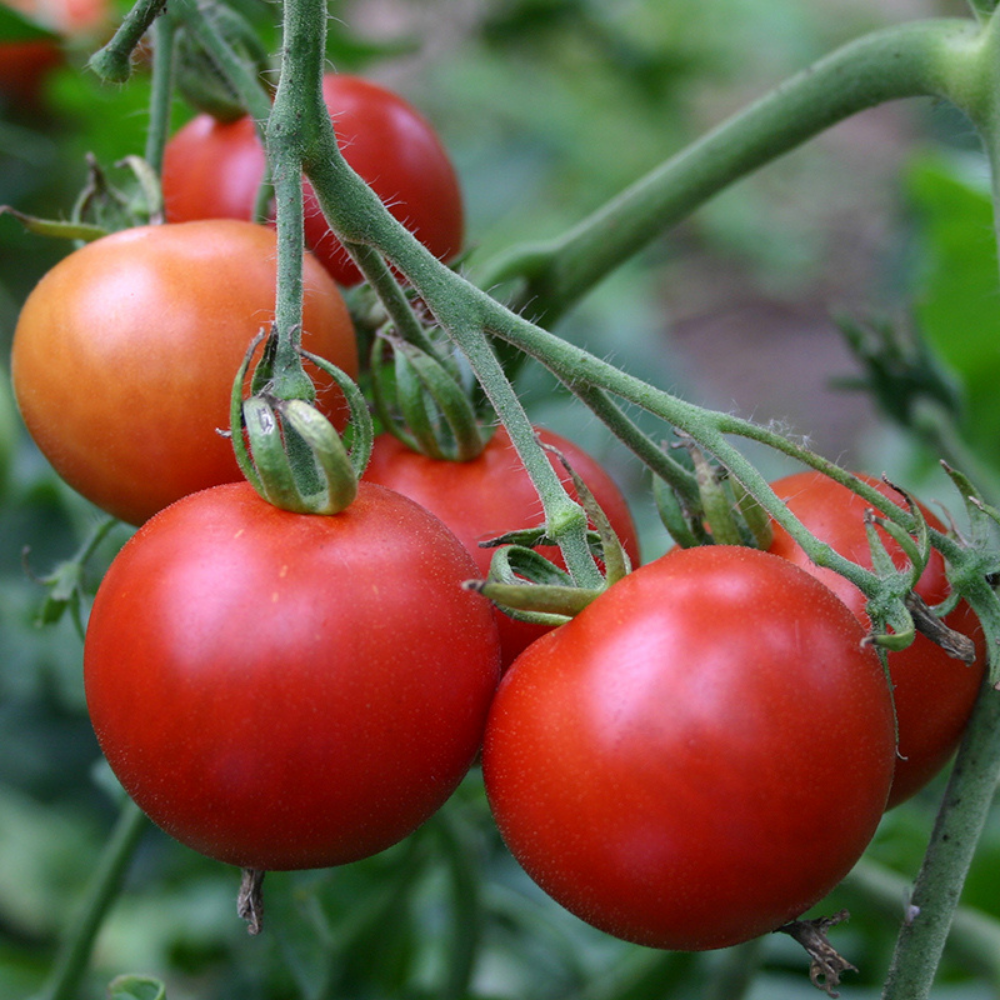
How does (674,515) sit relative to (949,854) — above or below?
above

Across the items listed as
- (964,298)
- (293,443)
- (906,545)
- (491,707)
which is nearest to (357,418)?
(293,443)

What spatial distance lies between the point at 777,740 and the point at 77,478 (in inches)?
14.9

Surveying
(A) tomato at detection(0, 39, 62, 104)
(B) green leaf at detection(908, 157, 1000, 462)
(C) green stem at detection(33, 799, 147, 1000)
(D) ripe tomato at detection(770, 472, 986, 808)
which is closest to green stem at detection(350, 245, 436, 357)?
(D) ripe tomato at detection(770, 472, 986, 808)

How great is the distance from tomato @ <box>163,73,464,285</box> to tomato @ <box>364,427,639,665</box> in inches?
6.0

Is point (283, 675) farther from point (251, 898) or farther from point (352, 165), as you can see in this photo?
point (352, 165)

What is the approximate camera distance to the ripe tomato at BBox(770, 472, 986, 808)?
559 mm

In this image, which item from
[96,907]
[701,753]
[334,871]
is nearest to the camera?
[701,753]

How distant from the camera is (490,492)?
0.62 m

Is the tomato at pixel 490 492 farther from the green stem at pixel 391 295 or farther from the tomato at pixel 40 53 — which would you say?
the tomato at pixel 40 53

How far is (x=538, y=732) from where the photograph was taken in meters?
0.48

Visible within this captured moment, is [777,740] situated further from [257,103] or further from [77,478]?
[257,103]

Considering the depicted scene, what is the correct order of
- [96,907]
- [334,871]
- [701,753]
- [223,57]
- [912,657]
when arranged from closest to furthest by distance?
[701,753] < [912,657] < [223,57] < [96,907] < [334,871]

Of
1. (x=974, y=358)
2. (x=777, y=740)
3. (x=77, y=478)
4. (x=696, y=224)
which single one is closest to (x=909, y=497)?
(x=777, y=740)

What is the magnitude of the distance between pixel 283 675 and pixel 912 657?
0.99 feet
